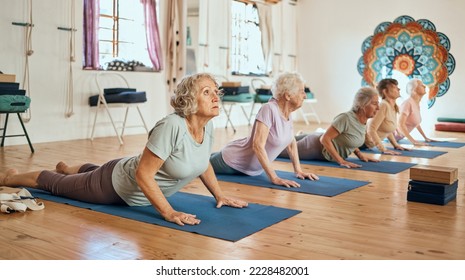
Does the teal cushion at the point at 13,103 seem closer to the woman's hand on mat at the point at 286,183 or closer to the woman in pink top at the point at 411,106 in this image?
the woman's hand on mat at the point at 286,183

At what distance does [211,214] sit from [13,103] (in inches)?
118

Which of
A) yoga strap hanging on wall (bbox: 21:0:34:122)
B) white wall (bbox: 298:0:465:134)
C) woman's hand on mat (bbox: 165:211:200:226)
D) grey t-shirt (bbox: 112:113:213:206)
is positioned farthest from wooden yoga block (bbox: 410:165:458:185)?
white wall (bbox: 298:0:465:134)

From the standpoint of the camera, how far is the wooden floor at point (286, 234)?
2.19 m

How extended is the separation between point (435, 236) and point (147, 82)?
5.44 metres

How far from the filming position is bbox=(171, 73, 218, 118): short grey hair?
2.57 metres

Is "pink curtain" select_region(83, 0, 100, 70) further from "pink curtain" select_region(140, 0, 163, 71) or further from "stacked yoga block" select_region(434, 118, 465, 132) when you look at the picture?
"stacked yoga block" select_region(434, 118, 465, 132)

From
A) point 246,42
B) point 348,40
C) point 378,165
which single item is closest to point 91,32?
point 246,42

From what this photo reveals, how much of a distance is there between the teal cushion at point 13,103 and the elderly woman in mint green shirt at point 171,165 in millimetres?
2268

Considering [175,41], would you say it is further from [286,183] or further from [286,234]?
[286,234]

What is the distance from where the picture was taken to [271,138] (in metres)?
3.87
